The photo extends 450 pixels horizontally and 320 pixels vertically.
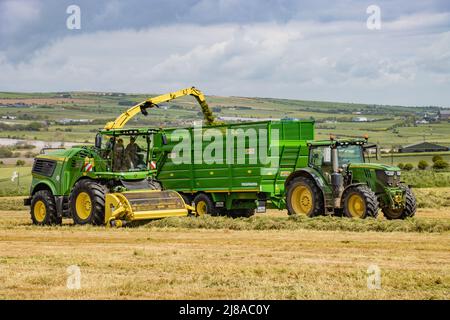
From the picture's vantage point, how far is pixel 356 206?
19766 millimetres

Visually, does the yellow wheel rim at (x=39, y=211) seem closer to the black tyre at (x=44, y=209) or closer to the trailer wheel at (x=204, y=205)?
the black tyre at (x=44, y=209)

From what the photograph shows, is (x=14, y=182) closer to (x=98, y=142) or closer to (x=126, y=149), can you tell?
(x=126, y=149)

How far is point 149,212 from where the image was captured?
19.6 meters

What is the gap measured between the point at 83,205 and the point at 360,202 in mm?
6962

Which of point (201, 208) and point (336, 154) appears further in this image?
point (201, 208)

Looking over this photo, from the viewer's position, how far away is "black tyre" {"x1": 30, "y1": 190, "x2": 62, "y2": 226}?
2159 centimetres

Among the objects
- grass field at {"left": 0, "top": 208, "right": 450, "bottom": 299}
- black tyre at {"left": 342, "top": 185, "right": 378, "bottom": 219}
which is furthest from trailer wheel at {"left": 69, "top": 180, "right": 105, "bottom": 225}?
black tyre at {"left": 342, "top": 185, "right": 378, "bottom": 219}

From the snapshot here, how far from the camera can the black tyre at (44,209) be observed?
2159cm

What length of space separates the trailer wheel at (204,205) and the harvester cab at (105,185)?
89.0 inches

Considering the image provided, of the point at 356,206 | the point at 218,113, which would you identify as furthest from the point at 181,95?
the point at 218,113
